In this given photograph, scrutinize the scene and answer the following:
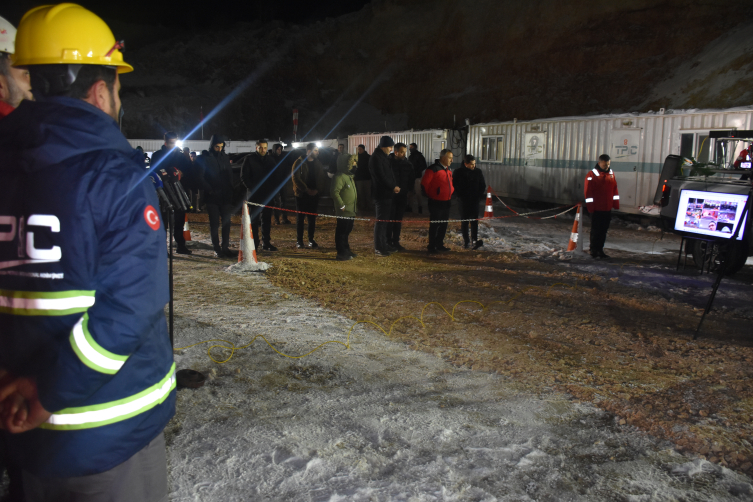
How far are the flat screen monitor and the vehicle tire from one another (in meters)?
0.57

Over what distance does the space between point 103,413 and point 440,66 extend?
48.9m

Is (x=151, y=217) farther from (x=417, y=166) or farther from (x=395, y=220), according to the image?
(x=417, y=166)

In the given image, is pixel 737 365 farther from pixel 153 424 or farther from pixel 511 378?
pixel 153 424

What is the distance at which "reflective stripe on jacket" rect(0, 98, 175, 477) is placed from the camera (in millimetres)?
1466

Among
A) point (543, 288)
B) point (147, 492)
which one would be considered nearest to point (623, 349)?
point (543, 288)

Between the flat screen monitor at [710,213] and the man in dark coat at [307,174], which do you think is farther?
the man in dark coat at [307,174]

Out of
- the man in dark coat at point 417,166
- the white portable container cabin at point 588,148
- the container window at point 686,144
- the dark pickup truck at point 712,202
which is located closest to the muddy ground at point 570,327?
the dark pickup truck at point 712,202

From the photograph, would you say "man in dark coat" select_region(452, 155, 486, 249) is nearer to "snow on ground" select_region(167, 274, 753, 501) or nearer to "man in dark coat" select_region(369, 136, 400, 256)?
"man in dark coat" select_region(369, 136, 400, 256)

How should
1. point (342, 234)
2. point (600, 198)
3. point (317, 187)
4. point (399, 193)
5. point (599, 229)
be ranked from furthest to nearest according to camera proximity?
point (399, 193) → point (317, 187) → point (599, 229) → point (600, 198) → point (342, 234)

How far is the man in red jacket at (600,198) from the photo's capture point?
394 inches

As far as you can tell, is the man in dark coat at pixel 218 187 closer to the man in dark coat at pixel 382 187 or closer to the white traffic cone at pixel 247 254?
the white traffic cone at pixel 247 254

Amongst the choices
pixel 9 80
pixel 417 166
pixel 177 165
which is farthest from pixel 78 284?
pixel 417 166

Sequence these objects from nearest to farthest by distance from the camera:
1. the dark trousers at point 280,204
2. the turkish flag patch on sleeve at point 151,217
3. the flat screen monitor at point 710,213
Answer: the turkish flag patch on sleeve at point 151,217 < the flat screen monitor at point 710,213 < the dark trousers at point 280,204

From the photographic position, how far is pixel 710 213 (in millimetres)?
7766
